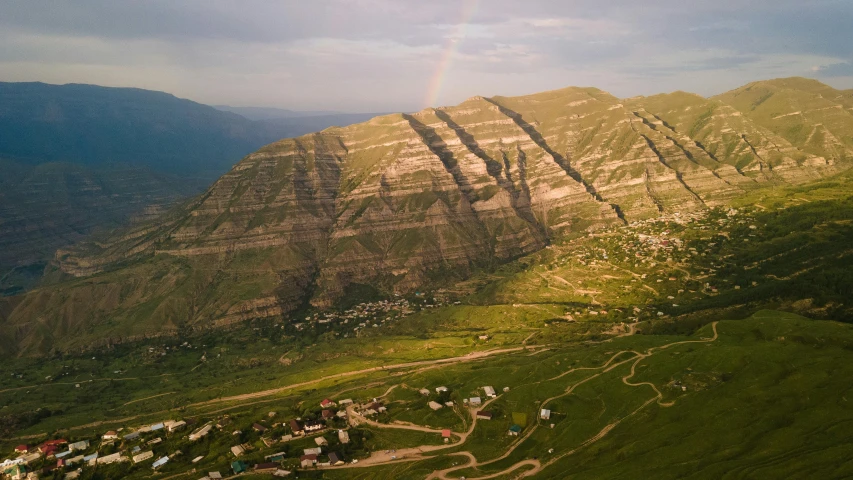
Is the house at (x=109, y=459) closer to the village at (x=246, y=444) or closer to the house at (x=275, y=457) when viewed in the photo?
the village at (x=246, y=444)

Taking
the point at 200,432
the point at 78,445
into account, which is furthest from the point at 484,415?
the point at 78,445

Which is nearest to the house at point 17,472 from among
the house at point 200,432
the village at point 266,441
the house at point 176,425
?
the village at point 266,441

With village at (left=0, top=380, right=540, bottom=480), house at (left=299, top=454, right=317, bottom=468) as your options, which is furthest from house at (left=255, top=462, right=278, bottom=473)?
house at (left=299, top=454, right=317, bottom=468)

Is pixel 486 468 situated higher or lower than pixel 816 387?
lower

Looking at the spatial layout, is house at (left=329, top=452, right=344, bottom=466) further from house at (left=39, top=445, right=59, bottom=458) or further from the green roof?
house at (left=39, top=445, right=59, bottom=458)

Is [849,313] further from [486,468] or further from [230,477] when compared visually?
[230,477]

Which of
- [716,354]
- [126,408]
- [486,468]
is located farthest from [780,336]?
[126,408]
